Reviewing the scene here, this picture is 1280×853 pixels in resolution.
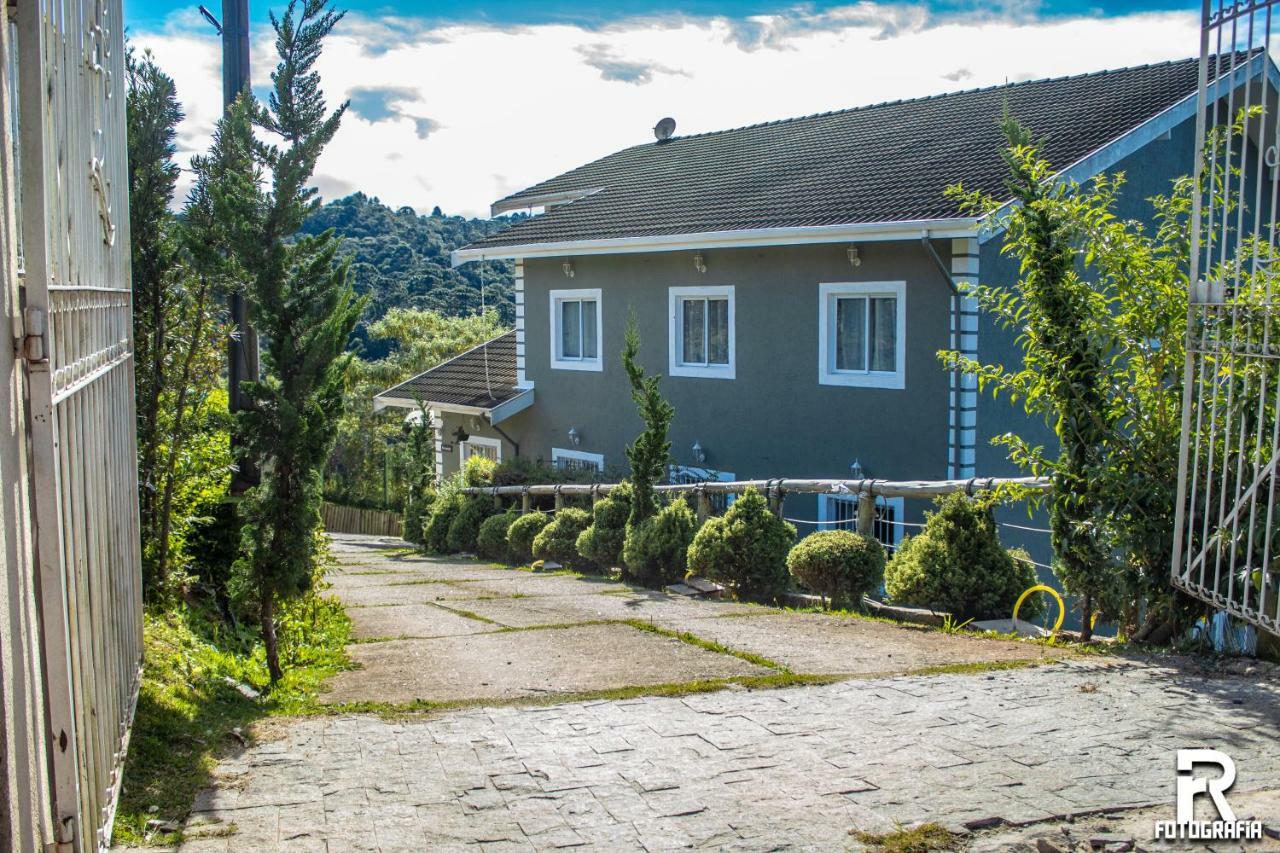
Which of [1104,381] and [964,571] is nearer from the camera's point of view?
[1104,381]

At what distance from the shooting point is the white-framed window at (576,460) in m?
20.8

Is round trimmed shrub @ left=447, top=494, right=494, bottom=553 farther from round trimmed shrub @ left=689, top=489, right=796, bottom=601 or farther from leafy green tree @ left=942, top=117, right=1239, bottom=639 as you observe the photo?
leafy green tree @ left=942, top=117, right=1239, bottom=639

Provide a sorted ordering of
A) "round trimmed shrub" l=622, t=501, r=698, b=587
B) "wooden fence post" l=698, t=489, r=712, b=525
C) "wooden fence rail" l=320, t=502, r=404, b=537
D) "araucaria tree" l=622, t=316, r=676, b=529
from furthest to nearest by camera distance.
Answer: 1. "wooden fence rail" l=320, t=502, r=404, b=537
2. "araucaria tree" l=622, t=316, r=676, b=529
3. "wooden fence post" l=698, t=489, r=712, b=525
4. "round trimmed shrub" l=622, t=501, r=698, b=587

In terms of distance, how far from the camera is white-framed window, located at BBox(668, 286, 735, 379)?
711 inches

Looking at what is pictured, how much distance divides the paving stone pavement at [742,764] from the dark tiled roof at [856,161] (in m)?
8.32

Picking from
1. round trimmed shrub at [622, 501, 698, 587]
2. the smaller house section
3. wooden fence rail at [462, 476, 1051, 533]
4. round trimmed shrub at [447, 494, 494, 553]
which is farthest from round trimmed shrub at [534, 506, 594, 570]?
the smaller house section

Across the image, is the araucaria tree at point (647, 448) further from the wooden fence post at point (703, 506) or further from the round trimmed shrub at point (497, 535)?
the round trimmed shrub at point (497, 535)

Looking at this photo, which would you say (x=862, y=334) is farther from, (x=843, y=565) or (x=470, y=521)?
(x=470, y=521)

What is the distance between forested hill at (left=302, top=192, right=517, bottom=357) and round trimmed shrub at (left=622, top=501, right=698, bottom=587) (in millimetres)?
35327

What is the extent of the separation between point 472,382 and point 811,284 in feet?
33.6

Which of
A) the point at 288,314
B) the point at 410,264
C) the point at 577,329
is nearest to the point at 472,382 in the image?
the point at 577,329

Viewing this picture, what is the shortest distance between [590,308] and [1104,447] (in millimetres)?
14446

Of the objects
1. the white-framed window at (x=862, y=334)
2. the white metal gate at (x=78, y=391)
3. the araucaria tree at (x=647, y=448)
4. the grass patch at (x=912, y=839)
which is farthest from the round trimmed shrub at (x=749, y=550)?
the grass patch at (x=912, y=839)

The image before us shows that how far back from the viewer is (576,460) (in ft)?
70.6
